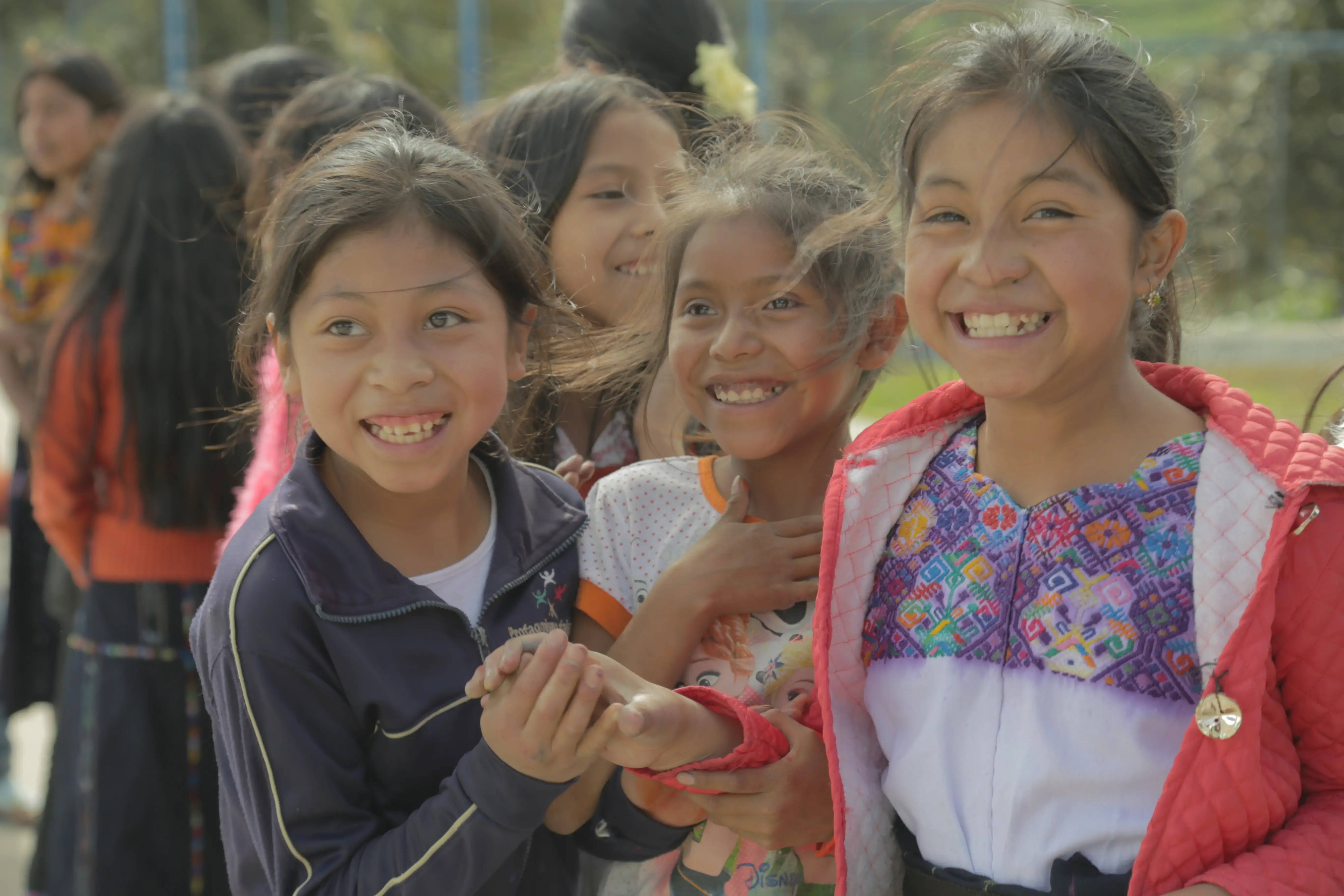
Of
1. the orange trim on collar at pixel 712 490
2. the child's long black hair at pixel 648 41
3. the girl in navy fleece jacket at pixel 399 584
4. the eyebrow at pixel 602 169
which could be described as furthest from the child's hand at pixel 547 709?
the child's long black hair at pixel 648 41

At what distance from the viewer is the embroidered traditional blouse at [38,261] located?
4090 mm

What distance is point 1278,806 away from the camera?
1.25 metres

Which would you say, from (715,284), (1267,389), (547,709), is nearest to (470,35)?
(1267,389)

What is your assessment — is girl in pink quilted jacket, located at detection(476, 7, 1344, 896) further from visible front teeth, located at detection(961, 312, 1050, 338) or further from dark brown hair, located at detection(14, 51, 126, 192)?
dark brown hair, located at detection(14, 51, 126, 192)

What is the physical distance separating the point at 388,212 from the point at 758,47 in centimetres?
1051

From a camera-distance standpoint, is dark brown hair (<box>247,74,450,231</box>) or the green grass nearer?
the green grass

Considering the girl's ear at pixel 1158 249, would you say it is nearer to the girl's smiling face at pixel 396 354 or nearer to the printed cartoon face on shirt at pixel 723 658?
the printed cartoon face on shirt at pixel 723 658

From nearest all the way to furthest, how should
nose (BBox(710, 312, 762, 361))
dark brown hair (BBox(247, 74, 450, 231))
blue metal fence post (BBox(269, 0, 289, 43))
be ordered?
nose (BBox(710, 312, 762, 361)), dark brown hair (BBox(247, 74, 450, 231)), blue metal fence post (BBox(269, 0, 289, 43))

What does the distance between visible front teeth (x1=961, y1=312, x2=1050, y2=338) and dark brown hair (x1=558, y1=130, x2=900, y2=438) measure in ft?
1.03

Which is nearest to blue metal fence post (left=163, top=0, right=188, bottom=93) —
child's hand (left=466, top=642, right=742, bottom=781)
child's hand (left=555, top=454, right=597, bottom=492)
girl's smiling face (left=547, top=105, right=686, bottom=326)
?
girl's smiling face (left=547, top=105, right=686, bottom=326)

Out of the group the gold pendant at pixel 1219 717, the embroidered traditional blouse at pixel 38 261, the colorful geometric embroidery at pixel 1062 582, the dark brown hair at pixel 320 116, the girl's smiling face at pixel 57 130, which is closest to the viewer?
the gold pendant at pixel 1219 717

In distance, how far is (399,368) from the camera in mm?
1507

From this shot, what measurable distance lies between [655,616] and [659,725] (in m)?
0.24

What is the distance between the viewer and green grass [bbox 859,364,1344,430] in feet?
6.88
